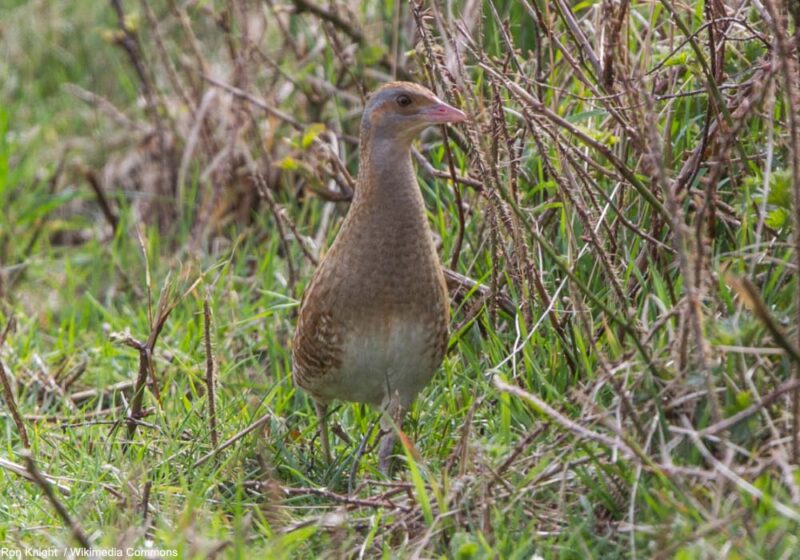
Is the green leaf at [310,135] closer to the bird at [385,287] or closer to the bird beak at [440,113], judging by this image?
the bird at [385,287]

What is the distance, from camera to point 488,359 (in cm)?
420

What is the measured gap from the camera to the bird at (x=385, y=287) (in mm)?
3719

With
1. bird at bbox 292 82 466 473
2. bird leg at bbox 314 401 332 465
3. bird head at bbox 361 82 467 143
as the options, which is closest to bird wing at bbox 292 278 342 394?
bird at bbox 292 82 466 473

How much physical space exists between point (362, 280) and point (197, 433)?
0.73 meters

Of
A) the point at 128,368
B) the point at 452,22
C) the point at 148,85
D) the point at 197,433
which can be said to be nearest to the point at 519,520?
the point at 197,433

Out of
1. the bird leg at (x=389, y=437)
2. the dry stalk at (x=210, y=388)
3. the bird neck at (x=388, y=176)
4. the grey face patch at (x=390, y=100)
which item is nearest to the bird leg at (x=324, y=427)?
the bird leg at (x=389, y=437)

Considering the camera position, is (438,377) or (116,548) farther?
(438,377)

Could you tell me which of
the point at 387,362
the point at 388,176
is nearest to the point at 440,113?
the point at 388,176

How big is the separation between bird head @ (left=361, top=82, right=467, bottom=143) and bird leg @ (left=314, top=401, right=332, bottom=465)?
3.00ft

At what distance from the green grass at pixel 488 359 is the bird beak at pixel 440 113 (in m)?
0.08

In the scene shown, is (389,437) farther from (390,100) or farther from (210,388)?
(390,100)

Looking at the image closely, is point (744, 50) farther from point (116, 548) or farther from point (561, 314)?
point (116, 548)

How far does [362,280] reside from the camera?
3715mm

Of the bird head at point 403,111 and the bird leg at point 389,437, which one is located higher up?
the bird head at point 403,111
